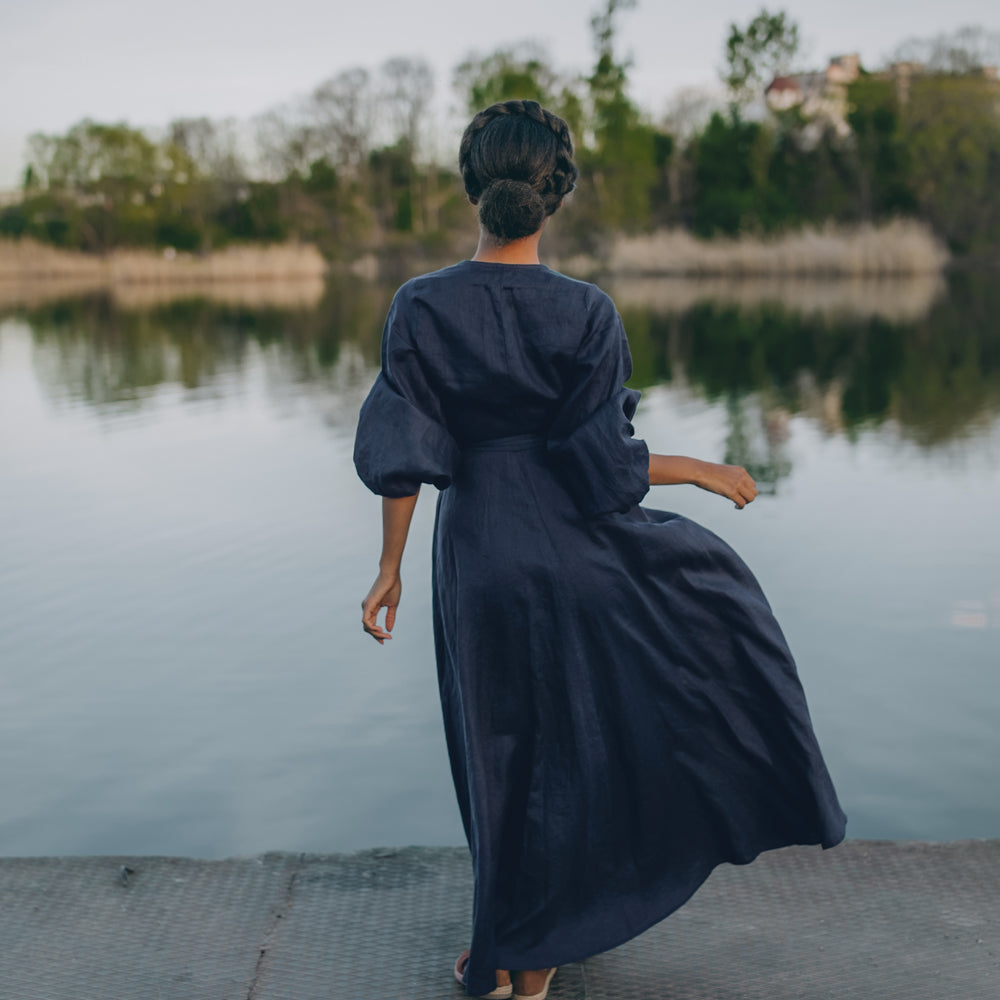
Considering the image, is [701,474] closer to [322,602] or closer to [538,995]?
[538,995]

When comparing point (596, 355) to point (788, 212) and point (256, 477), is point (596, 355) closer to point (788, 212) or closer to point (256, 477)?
point (256, 477)

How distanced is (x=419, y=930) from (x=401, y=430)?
956 mm

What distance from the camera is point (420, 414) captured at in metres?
1.89

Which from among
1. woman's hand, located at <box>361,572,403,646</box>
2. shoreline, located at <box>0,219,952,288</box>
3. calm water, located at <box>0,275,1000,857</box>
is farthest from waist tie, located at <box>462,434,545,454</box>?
shoreline, located at <box>0,219,952,288</box>

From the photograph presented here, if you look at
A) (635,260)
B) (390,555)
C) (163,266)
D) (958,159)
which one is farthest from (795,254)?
(390,555)

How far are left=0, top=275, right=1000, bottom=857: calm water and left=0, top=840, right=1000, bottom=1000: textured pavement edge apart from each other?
56cm

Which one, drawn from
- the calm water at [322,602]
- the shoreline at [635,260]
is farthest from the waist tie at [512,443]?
the shoreline at [635,260]

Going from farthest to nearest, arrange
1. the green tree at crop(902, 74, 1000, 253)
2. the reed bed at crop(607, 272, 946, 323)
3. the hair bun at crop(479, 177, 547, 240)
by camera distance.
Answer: the green tree at crop(902, 74, 1000, 253)
the reed bed at crop(607, 272, 946, 323)
the hair bun at crop(479, 177, 547, 240)

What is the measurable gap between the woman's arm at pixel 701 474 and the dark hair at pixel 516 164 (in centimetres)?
43

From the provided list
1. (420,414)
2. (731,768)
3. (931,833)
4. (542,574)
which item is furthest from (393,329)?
(931,833)

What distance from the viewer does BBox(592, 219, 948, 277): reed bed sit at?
91.5ft

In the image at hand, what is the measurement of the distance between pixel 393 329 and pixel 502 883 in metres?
0.91

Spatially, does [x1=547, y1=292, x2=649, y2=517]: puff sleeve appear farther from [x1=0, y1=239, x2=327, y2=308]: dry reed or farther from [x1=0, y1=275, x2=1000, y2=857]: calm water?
[x1=0, y1=239, x2=327, y2=308]: dry reed

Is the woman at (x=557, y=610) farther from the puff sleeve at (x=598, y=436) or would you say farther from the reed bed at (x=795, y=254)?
the reed bed at (x=795, y=254)
